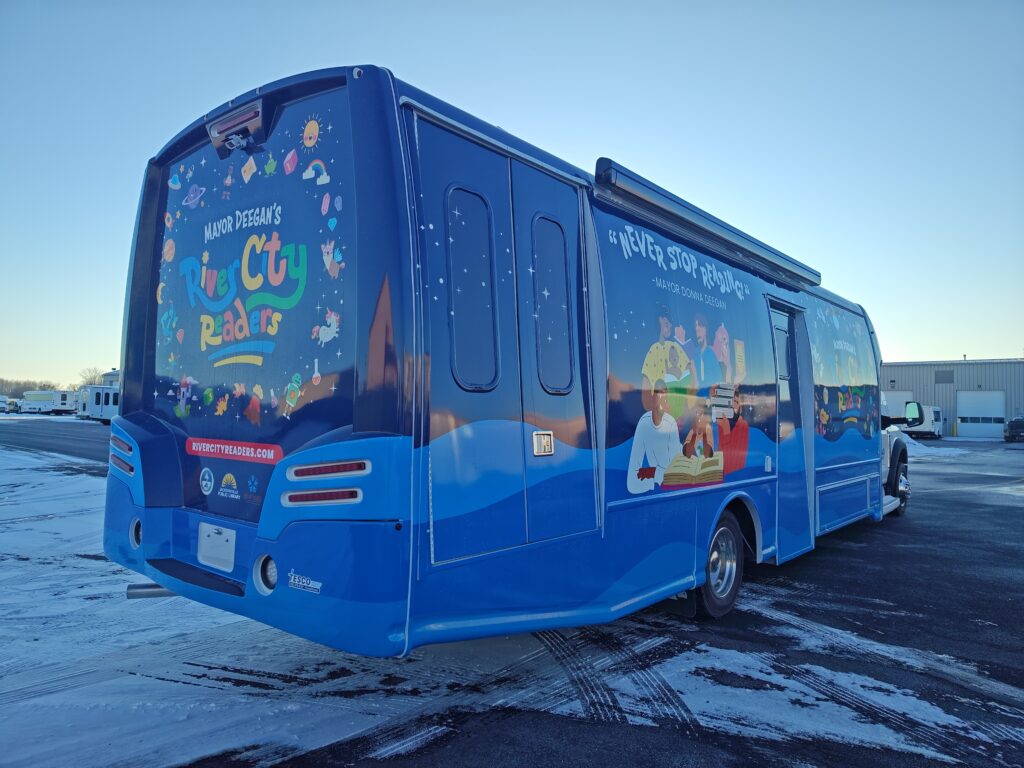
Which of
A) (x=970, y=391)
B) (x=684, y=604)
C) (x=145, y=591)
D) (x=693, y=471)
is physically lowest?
(x=684, y=604)

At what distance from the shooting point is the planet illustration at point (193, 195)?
4.31 meters

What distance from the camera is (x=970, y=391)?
49312 mm

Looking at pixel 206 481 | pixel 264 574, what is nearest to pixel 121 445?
pixel 206 481

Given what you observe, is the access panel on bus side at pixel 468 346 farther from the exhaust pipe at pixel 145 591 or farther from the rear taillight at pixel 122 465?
the rear taillight at pixel 122 465

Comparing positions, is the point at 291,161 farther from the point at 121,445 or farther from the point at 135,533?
the point at 135,533

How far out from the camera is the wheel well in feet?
19.6

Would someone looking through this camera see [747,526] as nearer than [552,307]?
No

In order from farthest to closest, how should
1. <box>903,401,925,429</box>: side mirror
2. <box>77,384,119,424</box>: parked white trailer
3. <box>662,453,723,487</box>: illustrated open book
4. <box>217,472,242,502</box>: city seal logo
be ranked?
<box>77,384,119,424</box>: parked white trailer < <box>903,401,925,429</box>: side mirror < <box>662,453,723,487</box>: illustrated open book < <box>217,472,242,502</box>: city seal logo

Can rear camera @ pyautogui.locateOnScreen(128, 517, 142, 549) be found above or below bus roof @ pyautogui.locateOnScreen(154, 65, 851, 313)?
below

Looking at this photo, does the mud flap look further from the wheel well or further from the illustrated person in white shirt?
the illustrated person in white shirt

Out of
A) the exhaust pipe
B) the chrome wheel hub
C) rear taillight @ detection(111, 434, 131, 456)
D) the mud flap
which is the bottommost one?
the mud flap

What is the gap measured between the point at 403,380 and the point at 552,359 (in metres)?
1.08

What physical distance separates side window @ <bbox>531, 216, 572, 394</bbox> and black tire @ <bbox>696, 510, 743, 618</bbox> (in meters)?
2.37

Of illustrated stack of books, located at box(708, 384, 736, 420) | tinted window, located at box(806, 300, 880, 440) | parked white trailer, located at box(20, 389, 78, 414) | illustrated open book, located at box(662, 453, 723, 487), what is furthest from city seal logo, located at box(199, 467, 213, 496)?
parked white trailer, located at box(20, 389, 78, 414)
